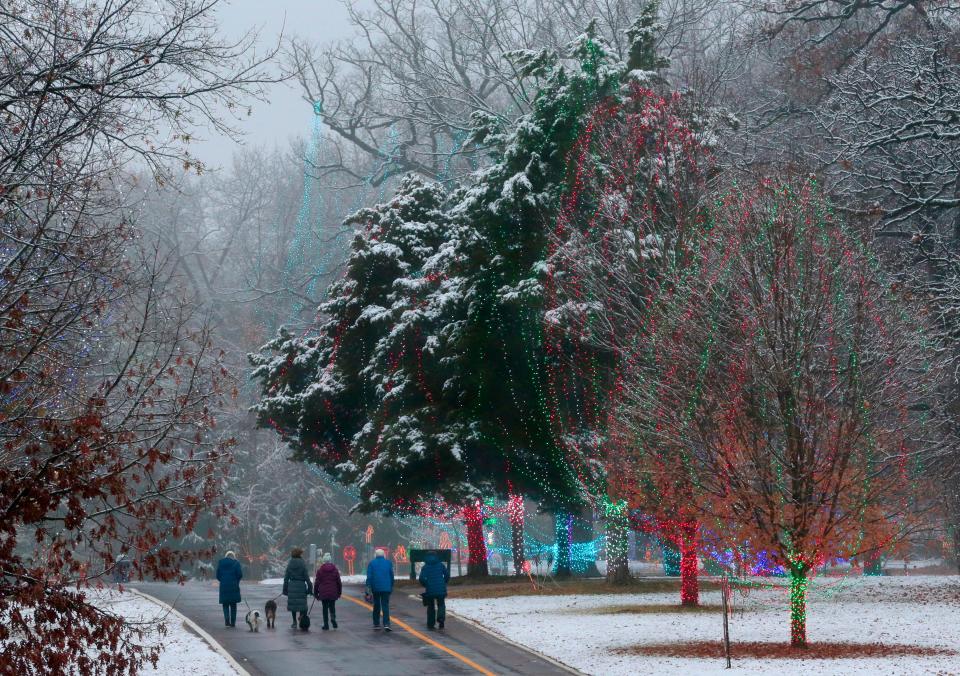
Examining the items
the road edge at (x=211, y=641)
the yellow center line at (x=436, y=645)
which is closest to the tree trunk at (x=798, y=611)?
the yellow center line at (x=436, y=645)

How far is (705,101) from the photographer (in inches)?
1280

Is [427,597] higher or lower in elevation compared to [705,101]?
lower

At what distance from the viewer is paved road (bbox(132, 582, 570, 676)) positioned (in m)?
16.9

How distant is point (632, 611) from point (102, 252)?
16988 mm

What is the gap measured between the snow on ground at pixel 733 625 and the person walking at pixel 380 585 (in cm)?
195

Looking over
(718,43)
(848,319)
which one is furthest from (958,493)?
(718,43)

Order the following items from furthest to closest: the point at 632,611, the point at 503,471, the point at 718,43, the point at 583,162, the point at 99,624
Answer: the point at 718,43
the point at 503,471
the point at 583,162
the point at 632,611
the point at 99,624

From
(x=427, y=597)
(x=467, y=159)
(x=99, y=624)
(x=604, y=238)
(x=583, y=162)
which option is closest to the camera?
(x=99, y=624)

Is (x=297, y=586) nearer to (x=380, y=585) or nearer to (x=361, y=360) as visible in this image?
(x=380, y=585)

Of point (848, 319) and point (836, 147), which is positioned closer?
point (848, 319)

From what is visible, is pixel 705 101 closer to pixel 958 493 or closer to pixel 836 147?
pixel 836 147

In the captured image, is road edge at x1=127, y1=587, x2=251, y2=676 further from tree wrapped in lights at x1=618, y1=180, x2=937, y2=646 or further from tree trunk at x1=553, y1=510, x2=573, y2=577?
tree trunk at x1=553, y1=510, x2=573, y2=577

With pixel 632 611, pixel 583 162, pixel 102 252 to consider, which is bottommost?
pixel 632 611

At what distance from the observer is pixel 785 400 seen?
59.7 feet
